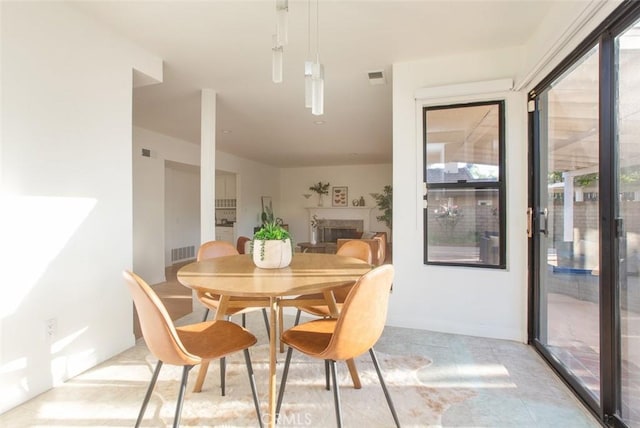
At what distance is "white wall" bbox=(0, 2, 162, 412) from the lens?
1723 millimetres

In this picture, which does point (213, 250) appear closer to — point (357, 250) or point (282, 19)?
point (357, 250)

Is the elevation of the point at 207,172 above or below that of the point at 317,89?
below

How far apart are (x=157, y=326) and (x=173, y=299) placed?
3.03 meters

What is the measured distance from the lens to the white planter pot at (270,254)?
1821 mm

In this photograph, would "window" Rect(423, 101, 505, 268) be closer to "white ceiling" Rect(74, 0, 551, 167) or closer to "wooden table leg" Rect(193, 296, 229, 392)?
"white ceiling" Rect(74, 0, 551, 167)

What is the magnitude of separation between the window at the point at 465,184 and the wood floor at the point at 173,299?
2.69m

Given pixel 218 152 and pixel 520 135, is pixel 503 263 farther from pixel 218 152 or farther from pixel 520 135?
pixel 218 152

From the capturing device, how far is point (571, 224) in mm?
1983

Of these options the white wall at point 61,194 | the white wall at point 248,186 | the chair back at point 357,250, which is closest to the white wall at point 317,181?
the white wall at point 248,186

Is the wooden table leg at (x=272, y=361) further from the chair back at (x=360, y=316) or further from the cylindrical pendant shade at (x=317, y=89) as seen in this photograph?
the cylindrical pendant shade at (x=317, y=89)

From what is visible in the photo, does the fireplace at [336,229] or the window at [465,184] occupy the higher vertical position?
the window at [465,184]

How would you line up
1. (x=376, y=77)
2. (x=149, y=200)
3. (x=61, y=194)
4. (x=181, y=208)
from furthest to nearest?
(x=181, y=208), (x=149, y=200), (x=376, y=77), (x=61, y=194)

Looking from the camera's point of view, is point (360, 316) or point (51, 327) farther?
point (51, 327)

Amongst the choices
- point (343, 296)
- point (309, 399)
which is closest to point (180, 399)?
point (309, 399)
